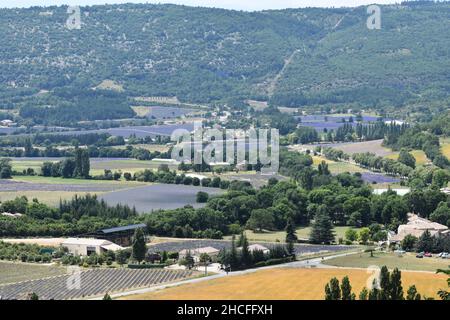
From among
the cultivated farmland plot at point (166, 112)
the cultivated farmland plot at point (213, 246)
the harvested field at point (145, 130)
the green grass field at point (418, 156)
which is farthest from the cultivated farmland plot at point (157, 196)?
the cultivated farmland plot at point (166, 112)

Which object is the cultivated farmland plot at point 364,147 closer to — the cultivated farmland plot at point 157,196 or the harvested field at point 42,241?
the cultivated farmland plot at point 157,196

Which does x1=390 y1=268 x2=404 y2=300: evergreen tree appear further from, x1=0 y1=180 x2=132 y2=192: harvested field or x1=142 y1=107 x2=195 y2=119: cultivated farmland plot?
x1=142 y1=107 x2=195 y2=119: cultivated farmland plot

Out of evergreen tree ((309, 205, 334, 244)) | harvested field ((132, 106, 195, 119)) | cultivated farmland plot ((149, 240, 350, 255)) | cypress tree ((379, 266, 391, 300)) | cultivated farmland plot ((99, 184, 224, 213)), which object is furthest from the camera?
harvested field ((132, 106, 195, 119))

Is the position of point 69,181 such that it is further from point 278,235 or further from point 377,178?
point 278,235

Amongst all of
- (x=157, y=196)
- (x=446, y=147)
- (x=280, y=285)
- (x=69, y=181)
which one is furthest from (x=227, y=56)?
(x=280, y=285)

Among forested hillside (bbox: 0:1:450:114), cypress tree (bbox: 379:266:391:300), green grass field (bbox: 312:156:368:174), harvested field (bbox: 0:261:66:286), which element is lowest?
green grass field (bbox: 312:156:368:174)

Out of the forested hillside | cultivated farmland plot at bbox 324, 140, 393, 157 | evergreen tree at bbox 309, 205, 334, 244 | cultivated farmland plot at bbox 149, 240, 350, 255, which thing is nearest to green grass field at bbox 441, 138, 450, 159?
cultivated farmland plot at bbox 324, 140, 393, 157
